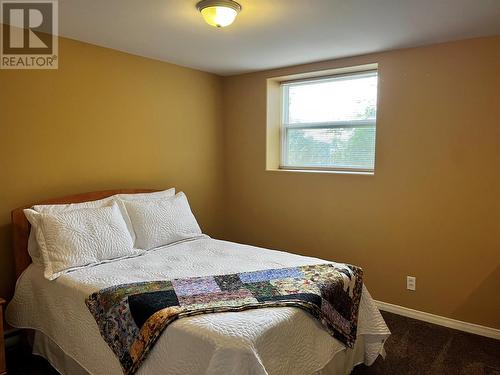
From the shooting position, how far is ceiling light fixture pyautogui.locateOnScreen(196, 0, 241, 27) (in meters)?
2.07

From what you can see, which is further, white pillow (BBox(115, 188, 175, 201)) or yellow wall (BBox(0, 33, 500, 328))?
white pillow (BBox(115, 188, 175, 201))

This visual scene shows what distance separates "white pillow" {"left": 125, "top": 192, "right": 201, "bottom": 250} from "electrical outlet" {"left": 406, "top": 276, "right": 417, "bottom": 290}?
5.76 ft

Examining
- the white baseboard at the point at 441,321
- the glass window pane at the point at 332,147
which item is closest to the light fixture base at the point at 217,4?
the glass window pane at the point at 332,147

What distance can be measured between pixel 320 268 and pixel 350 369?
615mm

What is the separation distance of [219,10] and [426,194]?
2.06 m

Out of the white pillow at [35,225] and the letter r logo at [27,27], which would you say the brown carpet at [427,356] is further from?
the letter r logo at [27,27]

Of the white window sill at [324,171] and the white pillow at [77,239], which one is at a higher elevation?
the white window sill at [324,171]

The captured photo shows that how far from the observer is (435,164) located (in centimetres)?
293

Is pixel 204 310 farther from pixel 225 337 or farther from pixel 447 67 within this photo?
pixel 447 67

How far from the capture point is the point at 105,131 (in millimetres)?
3102

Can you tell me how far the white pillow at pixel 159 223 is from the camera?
2.79 metres

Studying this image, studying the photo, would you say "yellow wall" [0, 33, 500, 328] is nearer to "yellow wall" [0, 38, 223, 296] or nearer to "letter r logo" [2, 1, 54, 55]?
"yellow wall" [0, 38, 223, 296]

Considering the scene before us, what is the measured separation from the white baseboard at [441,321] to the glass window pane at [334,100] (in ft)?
5.38

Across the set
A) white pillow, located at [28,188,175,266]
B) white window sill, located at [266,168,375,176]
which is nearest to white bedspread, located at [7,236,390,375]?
white pillow, located at [28,188,175,266]
